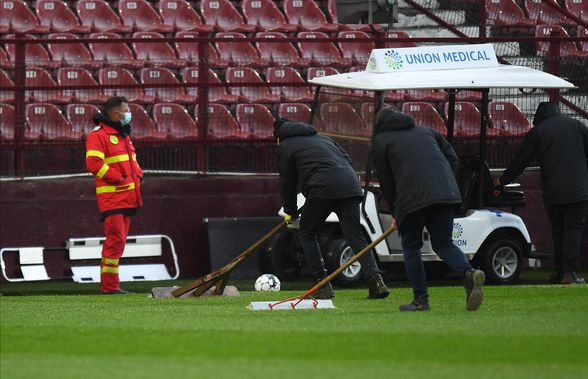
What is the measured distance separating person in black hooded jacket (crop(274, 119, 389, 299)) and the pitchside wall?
4125 mm

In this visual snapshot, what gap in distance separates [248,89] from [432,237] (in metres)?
6.67

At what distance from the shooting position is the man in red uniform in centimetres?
1497

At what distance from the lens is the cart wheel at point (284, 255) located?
52.7 ft

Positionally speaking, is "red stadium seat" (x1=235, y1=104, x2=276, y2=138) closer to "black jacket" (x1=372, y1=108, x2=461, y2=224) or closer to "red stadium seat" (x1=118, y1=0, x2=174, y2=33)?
"red stadium seat" (x1=118, y1=0, x2=174, y2=33)

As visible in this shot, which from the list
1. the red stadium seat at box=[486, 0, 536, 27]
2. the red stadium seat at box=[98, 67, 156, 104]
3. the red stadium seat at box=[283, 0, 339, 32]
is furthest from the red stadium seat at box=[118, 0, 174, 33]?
the red stadium seat at box=[486, 0, 536, 27]

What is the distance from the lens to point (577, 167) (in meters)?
15.0

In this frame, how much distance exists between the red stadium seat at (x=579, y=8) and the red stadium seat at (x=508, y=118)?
4.25 metres

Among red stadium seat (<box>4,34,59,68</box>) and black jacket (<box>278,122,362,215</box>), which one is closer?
black jacket (<box>278,122,362,215</box>)

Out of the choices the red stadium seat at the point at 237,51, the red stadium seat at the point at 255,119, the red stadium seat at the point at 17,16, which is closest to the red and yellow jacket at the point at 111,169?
the red stadium seat at the point at 255,119

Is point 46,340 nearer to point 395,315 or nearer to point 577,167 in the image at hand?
point 395,315

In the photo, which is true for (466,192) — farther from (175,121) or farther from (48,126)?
(48,126)

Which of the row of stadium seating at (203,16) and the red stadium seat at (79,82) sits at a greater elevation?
the row of stadium seating at (203,16)

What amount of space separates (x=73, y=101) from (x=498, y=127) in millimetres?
5499

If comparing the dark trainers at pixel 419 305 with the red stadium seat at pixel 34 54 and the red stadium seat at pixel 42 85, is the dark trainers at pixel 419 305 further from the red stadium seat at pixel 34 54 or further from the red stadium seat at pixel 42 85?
the red stadium seat at pixel 34 54
